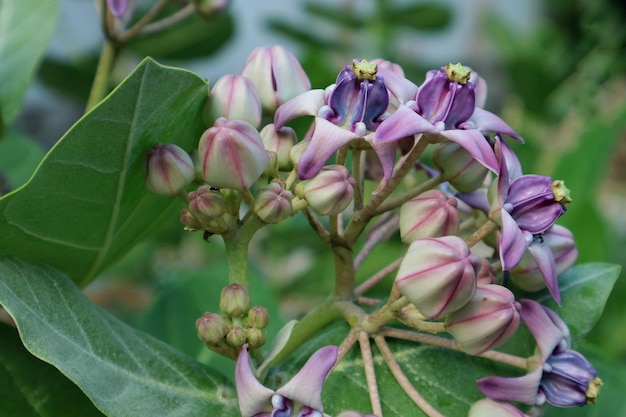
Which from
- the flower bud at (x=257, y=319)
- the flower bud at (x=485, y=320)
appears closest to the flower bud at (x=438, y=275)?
the flower bud at (x=485, y=320)

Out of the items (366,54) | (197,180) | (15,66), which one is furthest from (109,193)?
(366,54)

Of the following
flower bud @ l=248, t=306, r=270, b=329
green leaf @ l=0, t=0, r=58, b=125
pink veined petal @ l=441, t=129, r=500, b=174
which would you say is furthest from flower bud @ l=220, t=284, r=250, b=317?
green leaf @ l=0, t=0, r=58, b=125

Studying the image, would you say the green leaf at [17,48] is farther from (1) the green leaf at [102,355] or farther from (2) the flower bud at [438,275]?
(2) the flower bud at [438,275]

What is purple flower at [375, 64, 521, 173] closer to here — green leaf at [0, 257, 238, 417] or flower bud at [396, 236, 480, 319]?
flower bud at [396, 236, 480, 319]

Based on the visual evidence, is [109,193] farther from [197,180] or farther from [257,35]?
[257,35]

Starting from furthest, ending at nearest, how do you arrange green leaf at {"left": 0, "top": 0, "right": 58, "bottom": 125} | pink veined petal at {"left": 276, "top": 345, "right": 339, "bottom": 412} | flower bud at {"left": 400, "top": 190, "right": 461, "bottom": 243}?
green leaf at {"left": 0, "top": 0, "right": 58, "bottom": 125} < flower bud at {"left": 400, "top": 190, "right": 461, "bottom": 243} < pink veined petal at {"left": 276, "top": 345, "right": 339, "bottom": 412}

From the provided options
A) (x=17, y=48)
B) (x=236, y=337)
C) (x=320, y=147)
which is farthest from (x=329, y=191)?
(x=17, y=48)
